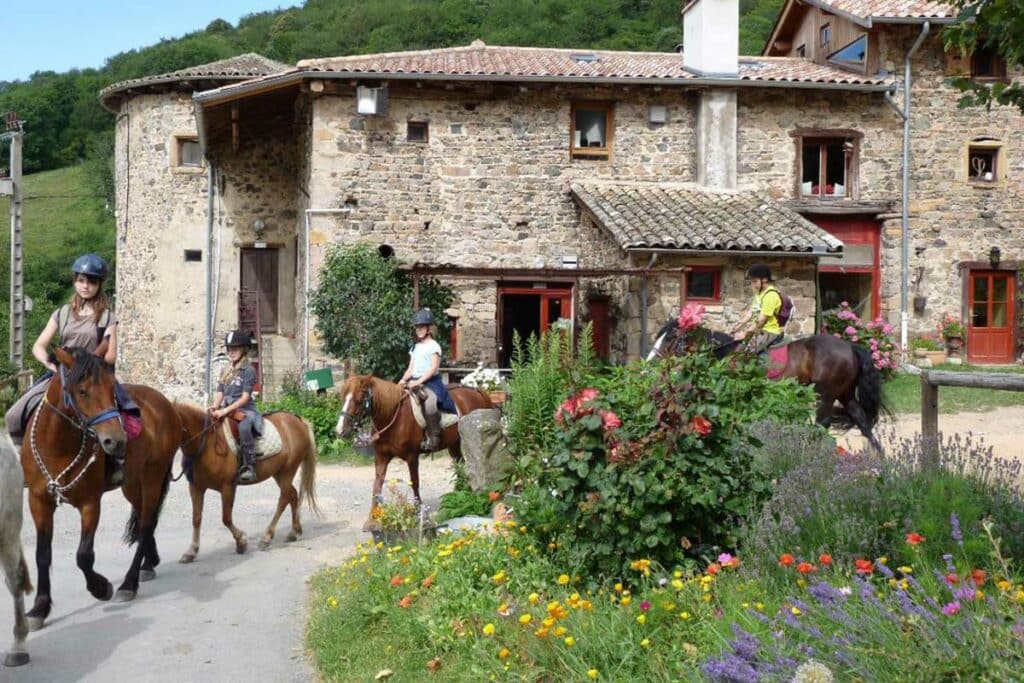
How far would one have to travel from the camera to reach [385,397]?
10.4 m

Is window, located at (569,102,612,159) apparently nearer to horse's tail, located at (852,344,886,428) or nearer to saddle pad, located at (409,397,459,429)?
horse's tail, located at (852,344,886,428)

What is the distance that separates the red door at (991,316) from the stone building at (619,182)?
0.05 m

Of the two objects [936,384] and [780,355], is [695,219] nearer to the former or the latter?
[780,355]

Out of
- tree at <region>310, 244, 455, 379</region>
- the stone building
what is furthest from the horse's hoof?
tree at <region>310, 244, 455, 379</region>

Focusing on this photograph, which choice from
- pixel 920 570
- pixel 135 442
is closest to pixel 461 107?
pixel 135 442

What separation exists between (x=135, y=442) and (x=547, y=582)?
139 inches

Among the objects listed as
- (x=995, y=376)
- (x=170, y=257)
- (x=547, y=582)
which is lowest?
(x=547, y=582)

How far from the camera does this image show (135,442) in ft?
26.3

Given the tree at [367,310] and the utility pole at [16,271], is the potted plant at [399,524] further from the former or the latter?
the utility pole at [16,271]

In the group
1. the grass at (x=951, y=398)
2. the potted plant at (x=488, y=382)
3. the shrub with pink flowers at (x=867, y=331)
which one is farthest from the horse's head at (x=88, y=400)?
the shrub with pink flowers at (x=867, y=331)

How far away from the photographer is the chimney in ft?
69.9

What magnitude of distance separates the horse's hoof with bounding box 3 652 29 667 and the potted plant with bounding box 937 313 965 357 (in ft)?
65.7

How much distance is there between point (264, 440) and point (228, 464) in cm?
40

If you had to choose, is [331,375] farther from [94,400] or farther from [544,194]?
[94,400]
